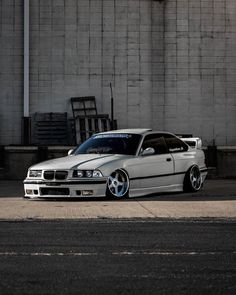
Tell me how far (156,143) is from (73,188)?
256 cm

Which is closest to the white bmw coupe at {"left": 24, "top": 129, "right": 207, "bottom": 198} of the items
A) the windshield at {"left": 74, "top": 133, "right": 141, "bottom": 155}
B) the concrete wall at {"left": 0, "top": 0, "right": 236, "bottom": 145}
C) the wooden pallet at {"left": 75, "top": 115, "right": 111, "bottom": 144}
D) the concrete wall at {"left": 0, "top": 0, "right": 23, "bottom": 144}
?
the windshield at {"left": 74, "top": 133, "right": 141, "bottom": 155}

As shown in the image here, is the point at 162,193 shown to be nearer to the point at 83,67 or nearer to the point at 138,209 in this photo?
the point at 138,209

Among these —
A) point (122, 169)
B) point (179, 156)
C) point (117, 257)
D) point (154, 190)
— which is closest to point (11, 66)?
point (179, 156)

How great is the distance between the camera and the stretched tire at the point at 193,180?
49.6ft

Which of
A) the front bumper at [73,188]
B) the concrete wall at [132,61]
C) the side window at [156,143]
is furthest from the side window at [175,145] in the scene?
the concrete wall at [132,61]

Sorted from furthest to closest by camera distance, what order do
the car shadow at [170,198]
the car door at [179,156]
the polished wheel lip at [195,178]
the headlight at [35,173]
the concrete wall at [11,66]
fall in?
the concrete wall at [11,66] < the polished wheel lip at [195,178] < the car door at [179,156] < the headlight at [35,173] < the car shadow at [170,198]

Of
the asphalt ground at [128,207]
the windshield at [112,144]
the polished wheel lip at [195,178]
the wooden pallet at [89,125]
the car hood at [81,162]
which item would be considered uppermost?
the wooden pallet at [89,125]

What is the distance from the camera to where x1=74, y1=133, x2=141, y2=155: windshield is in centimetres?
1426

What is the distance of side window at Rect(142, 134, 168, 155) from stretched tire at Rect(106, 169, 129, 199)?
1.27 m

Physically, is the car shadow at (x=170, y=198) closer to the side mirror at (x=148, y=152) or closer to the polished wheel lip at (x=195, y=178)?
the polished wheel lip at (x=195, y=178)

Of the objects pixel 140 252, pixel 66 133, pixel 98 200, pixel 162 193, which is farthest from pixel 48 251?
pixel 66 133

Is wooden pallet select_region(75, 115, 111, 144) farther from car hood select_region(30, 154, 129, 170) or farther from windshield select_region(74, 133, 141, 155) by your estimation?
car hood select_region(30, 154, 129, 170)

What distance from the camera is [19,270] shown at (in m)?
6.64

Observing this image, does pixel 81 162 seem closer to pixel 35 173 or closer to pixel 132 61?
pixel 35 173
